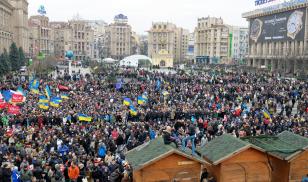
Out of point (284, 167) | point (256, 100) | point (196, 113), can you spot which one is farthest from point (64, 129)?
point (256, 100)

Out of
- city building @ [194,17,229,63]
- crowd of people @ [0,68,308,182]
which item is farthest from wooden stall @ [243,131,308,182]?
city building @ [194,17,229,63]

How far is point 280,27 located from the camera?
7481cm

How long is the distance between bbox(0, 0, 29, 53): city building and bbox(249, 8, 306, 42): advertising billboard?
5377 cm

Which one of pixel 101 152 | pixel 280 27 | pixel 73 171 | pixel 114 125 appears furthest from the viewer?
pixel 280 27

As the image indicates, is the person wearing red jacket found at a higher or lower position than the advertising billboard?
lower

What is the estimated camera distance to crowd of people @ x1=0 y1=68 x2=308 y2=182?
41.8 ft

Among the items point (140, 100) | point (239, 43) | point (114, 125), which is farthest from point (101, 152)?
point (239, 43)

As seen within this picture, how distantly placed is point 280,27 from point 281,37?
217 cm

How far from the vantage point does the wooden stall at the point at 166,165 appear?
378 inches

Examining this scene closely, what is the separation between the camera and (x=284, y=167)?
10.4 meters

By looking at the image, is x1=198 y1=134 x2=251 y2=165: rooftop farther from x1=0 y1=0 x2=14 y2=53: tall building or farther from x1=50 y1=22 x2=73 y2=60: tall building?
x1=50 y1=22 x2=73 y2=60: tall building

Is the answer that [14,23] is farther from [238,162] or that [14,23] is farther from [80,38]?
[238,162]

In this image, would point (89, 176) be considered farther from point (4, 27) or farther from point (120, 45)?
point (120, 45)

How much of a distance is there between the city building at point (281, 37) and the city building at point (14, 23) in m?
53.3
